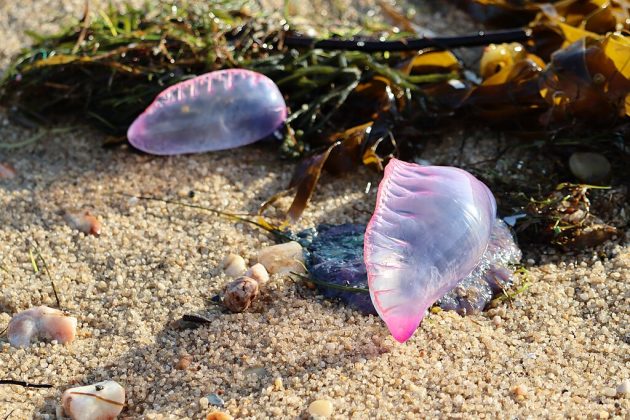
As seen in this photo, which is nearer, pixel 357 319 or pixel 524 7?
pixel 357 319

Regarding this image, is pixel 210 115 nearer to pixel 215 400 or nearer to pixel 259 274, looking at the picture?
pixel 259 274

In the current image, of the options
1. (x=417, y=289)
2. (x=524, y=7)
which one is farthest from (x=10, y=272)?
(x=524, y=7)

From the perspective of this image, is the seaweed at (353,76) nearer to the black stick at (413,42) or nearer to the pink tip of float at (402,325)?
the black stick at (413,42)

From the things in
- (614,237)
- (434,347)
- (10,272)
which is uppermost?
(10,272)

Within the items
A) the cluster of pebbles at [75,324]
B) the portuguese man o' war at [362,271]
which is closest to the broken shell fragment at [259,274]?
the cluster of pebbles at [75,324]

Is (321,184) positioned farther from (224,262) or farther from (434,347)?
(434,347)

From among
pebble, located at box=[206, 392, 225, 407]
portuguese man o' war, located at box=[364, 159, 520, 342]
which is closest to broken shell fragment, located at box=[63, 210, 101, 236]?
pebble, located at box=[206, 392, 225, 407]

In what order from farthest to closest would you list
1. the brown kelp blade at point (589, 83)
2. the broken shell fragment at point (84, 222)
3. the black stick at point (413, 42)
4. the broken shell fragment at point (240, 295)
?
the black stick at point (413, 42) < the brown kelp blade at point (589, 83) < the broken shell fragment at point (84, 222) < the broken shell fragment at point (240, 295)
